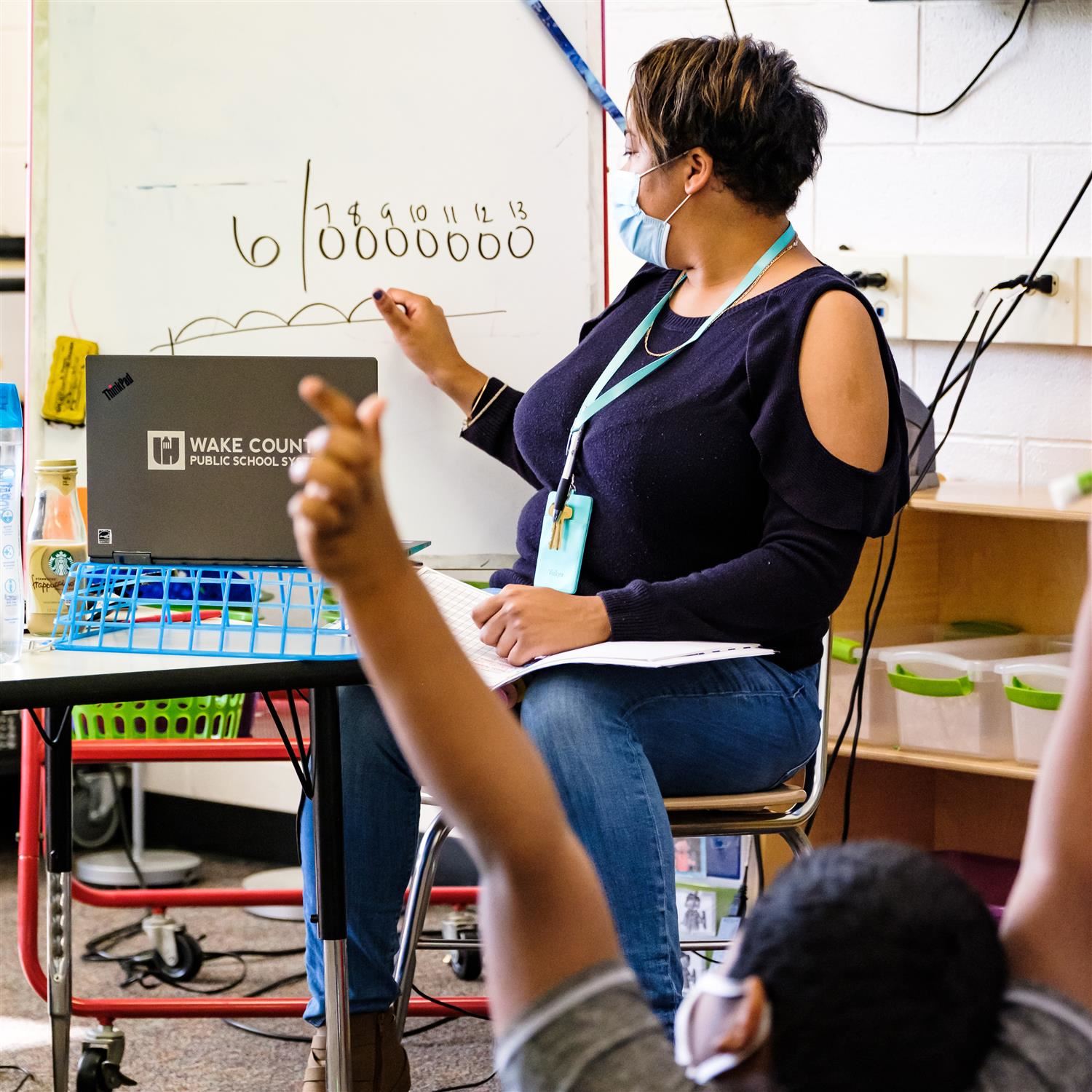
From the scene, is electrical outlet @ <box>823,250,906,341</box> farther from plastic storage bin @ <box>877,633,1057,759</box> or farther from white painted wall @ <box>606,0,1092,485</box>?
plastic storage bin @ <box>877,633,1057,759</box>

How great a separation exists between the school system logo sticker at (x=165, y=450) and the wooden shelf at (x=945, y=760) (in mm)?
988

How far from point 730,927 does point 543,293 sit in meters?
0.89

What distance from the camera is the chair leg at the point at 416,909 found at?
1.68m

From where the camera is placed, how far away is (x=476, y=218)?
1842 mm

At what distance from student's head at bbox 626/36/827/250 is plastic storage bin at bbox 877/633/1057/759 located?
0.67 meters

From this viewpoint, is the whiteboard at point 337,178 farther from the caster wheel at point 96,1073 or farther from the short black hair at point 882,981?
the short black hair at point 882,981

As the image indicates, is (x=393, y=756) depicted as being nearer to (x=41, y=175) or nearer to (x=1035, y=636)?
(x=41, y=175)

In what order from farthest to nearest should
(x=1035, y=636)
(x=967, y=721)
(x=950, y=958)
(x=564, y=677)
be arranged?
(x=1035, y=636) → (x=967, y=721) → (x=564, y=677) → (x=950, y=958)

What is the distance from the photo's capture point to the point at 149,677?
115 centimetres

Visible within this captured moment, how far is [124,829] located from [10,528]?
1609mm

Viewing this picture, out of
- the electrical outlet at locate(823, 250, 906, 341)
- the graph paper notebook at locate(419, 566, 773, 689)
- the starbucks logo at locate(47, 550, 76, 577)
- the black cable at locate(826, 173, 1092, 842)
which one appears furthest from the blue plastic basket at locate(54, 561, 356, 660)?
the electrical outlet at locate(823, 250, 906, 341)

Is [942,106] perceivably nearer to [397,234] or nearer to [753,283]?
[753,283]

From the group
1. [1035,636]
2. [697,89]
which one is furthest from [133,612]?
[1035,636]

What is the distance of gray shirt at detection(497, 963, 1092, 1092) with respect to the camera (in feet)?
1.89
